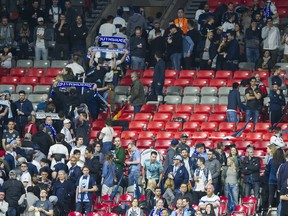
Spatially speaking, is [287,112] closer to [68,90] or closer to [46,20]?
[68,90]

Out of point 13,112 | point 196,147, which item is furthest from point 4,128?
point 196,147

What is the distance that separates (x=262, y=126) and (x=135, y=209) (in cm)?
548

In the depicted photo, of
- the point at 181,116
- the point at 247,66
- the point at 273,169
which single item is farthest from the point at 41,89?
the point at 273,169

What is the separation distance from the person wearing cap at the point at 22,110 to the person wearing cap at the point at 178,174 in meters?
5.62

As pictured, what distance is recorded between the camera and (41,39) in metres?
42.9

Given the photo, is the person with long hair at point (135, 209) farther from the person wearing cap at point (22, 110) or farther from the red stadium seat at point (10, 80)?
the red stadium seat at point (10, 80)

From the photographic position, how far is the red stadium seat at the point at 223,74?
40.8 m

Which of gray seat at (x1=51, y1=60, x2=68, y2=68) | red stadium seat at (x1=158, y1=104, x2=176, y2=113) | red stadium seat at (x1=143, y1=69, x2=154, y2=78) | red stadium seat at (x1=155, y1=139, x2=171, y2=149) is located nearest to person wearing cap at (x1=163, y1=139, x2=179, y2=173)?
red stadium seat at (x1=155, y1=139, x2=171, y2=149)

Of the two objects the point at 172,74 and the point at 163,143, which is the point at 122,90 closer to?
the point at 172,74

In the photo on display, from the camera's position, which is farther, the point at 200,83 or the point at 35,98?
the point at 35,98

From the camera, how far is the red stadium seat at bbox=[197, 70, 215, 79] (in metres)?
41.0

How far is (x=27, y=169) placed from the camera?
35.7 meters

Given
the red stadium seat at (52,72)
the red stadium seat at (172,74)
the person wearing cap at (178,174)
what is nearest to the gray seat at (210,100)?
the red stadium seat at (172,74)

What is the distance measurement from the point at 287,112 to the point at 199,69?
424 centimetres
